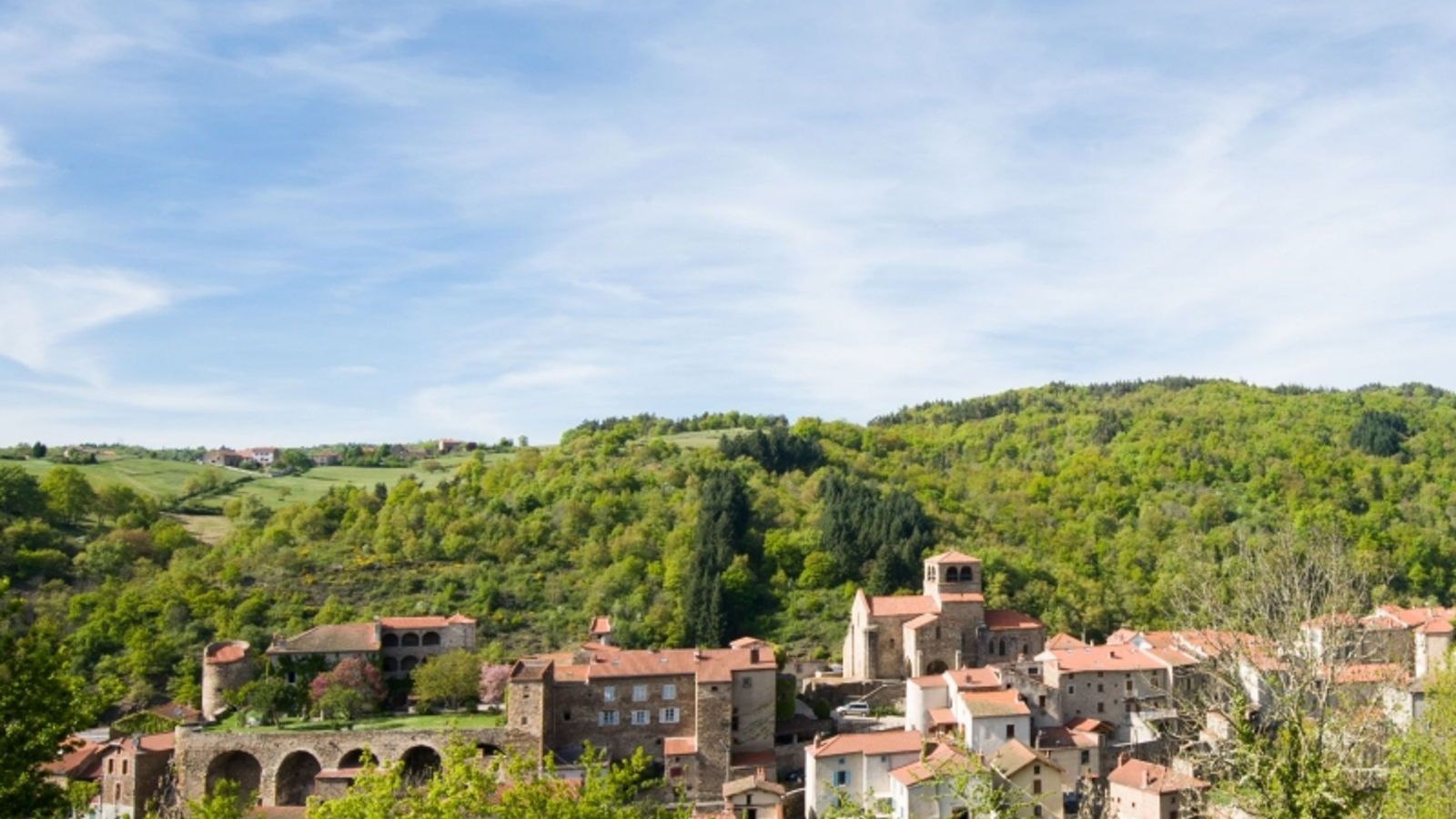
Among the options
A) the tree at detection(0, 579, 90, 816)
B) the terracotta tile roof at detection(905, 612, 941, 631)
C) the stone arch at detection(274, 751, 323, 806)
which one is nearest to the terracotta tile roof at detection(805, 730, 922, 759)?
the terracotta tile roof at detection(905, 612, 941, 631)

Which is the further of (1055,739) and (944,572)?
(944,572)

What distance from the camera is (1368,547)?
257ft

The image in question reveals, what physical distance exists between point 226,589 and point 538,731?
3352 cm

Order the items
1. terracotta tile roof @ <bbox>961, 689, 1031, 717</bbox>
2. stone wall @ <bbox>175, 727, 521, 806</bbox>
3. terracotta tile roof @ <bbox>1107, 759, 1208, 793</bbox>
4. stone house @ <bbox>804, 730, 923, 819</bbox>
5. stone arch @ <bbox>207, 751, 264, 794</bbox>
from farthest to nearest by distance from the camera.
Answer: stone arch @ <bbox>207, 751, 264, 794</bbox>
stone wall @ <bbox>175, 727, 521, 806</bbox>
terracotta tile roof @ <bbox>961, 689, 1031, 717</bbox>
stone house @ <bbox>804, 730, 923, 819</bbox>
terracotta tile roof @ <bbox>1107, 759, 1208, 793</bbox>

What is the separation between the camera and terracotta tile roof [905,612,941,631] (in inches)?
2060

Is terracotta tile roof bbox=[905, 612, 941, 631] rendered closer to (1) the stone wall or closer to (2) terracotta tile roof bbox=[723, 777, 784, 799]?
(2) terracotta tile roof bbox=[723, 777, 784, 799]

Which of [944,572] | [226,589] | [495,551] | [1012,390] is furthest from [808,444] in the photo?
[1012,390]

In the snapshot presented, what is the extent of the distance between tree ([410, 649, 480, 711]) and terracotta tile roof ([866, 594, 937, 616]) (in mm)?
19434

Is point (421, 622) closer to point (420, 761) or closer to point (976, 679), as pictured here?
point (420, 761)

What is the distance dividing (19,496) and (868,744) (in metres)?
69.9

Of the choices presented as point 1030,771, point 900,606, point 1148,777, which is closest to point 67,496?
point 900,606

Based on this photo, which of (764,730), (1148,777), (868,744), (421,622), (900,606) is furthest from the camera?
(900,606)

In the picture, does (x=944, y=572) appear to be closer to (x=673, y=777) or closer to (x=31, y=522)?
(x=673, y=777)

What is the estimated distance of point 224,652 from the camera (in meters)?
49.5
